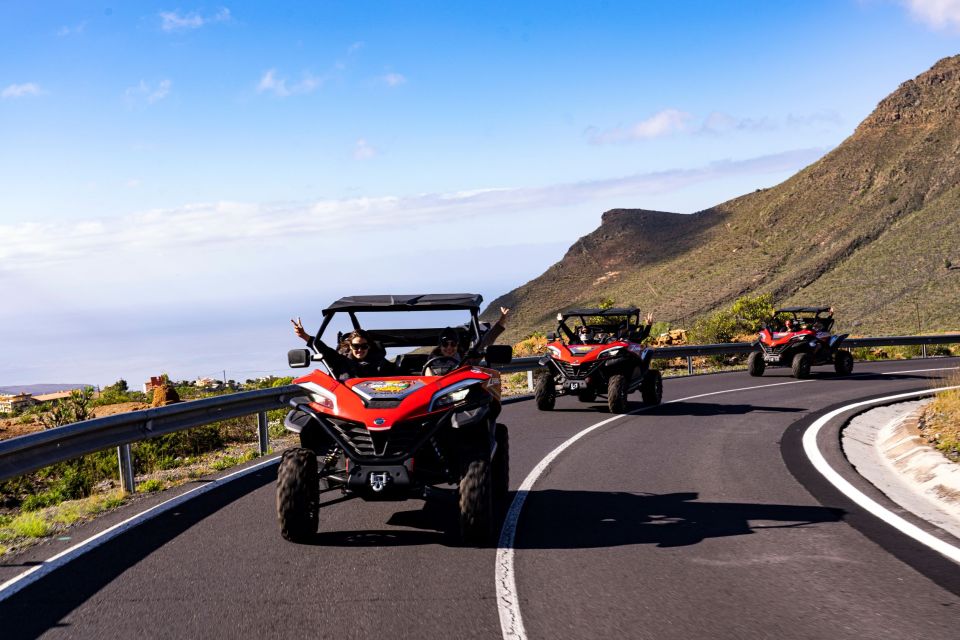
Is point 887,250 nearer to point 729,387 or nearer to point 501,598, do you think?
point 729,387

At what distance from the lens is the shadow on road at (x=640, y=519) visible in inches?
281

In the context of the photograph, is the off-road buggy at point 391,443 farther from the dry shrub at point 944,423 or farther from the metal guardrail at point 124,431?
the dry shrub at point 944,423

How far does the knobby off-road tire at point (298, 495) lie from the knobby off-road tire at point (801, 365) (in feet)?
63.8

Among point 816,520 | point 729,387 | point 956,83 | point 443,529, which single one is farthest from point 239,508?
point 956,83

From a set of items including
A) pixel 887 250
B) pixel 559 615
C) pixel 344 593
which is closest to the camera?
pixel 559 615

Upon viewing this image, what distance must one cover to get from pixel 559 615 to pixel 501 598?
45 cm

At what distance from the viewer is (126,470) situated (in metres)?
10.0

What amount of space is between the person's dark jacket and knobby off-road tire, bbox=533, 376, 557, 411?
368 inches

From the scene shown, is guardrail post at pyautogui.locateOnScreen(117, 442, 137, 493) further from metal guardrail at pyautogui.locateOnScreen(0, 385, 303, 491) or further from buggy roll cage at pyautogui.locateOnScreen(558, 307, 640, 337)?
buggy roll cage at pyautogui.locateOnScreen(558, 307, 640, 337)

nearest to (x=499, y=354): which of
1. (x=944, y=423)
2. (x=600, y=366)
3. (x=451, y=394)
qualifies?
(x=451, y=394)

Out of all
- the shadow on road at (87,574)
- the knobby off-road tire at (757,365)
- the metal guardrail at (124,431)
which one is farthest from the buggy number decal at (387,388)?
the knobby off-road tire at (757,365)

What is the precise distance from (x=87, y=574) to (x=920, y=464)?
8359mm

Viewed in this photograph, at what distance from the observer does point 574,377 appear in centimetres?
1692

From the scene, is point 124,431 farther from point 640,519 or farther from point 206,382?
point 206,382
